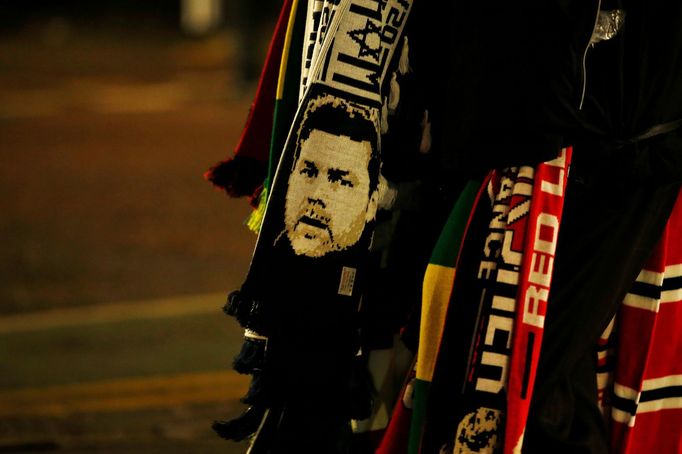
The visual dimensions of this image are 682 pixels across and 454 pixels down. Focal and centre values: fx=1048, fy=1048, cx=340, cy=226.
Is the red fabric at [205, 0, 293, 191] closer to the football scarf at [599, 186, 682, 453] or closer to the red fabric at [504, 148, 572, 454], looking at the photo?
the red fabric at [504, 148, 572, 454]

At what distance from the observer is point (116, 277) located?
21.3 ft

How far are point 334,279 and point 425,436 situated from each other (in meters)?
0.30

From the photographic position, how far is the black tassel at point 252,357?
1677 mm

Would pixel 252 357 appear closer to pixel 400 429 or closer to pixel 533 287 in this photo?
pixel 400 429

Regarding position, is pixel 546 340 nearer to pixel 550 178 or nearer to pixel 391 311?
pixel 550 178

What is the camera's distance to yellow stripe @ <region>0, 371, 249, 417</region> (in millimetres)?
4586

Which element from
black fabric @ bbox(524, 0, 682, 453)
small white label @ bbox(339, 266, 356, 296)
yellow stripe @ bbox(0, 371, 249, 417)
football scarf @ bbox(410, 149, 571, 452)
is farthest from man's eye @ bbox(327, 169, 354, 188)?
yellow stripe @ bbox(0, 371, 249, 417)

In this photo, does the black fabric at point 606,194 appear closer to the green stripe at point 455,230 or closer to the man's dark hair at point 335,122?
the green stripe at point 455,230

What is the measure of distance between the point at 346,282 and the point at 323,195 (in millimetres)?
140

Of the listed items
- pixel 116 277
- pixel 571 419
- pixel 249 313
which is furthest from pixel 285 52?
pixel 116 277

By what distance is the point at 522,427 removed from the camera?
155 centimetres

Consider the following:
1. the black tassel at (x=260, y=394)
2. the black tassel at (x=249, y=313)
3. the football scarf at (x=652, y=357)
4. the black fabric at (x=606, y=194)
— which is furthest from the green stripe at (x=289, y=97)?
the football scarf at (x=652, y=357)

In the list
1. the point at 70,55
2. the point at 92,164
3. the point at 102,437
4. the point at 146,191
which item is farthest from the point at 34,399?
the point at 70,55

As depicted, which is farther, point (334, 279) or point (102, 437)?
point (102, 437)
